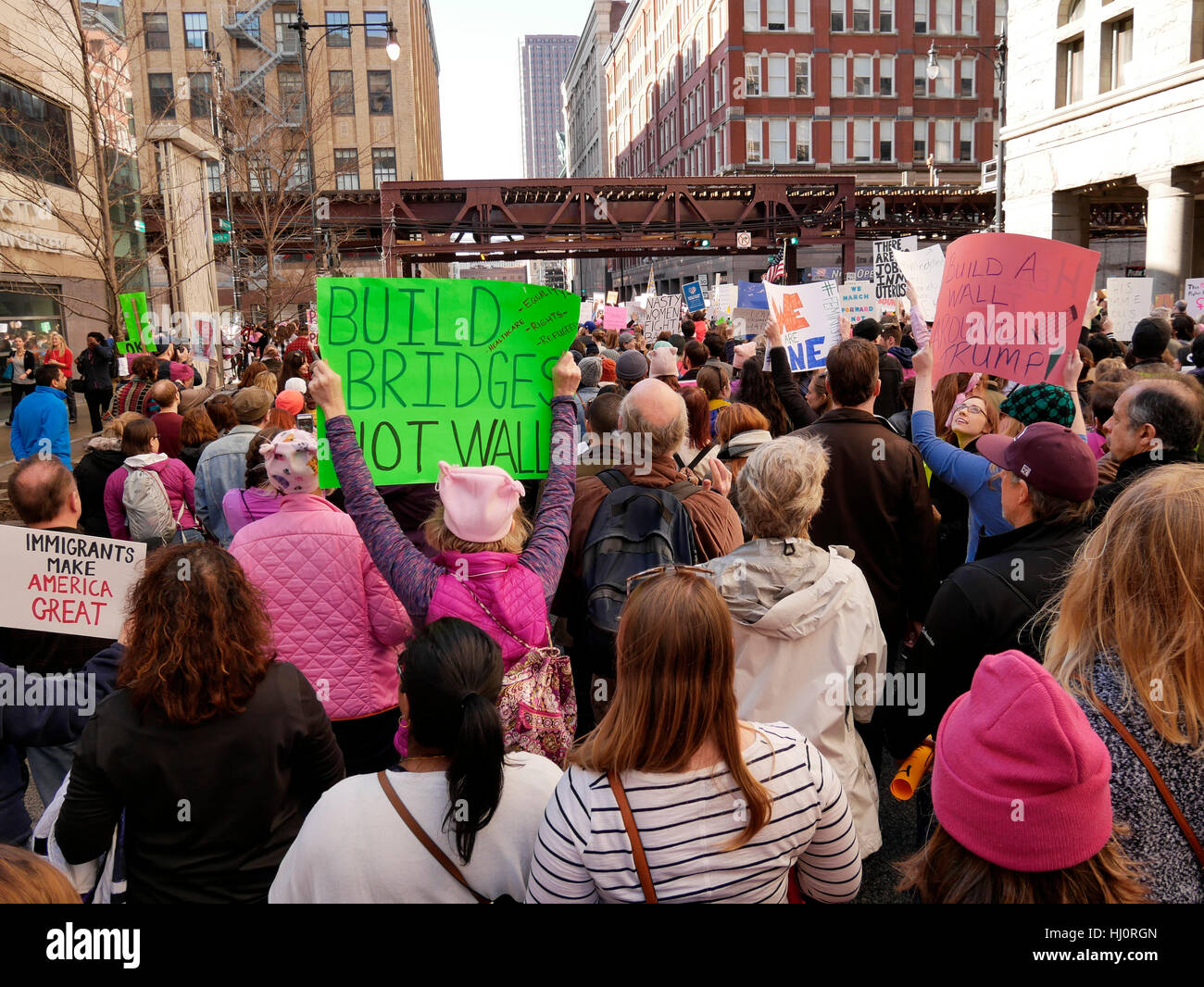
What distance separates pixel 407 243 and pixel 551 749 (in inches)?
1241

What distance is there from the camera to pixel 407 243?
31984 mm

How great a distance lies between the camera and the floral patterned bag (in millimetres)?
2598

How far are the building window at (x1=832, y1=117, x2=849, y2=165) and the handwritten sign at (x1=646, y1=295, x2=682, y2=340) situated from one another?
53962 millimetres

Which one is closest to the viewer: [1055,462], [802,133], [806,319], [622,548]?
[1055,462]

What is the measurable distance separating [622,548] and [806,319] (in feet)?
18.2

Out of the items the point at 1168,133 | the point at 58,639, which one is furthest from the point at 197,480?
the point at 1168,133

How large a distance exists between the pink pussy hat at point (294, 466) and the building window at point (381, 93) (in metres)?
64.6

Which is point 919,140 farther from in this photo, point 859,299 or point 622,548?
point 622,548

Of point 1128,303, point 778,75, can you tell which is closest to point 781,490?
point 1128,303

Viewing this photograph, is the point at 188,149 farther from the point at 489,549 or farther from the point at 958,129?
the point at 958,129

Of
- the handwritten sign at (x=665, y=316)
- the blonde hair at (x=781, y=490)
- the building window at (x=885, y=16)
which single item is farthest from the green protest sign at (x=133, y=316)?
the building window at (x=885, y=16)

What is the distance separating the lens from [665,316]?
1474 centimetres

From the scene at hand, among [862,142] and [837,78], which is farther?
[862,142]

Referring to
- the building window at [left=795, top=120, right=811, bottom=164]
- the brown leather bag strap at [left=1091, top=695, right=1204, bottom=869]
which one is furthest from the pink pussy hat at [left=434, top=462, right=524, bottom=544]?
the building window at [left=795, top=120, right=811, bottom=164]
